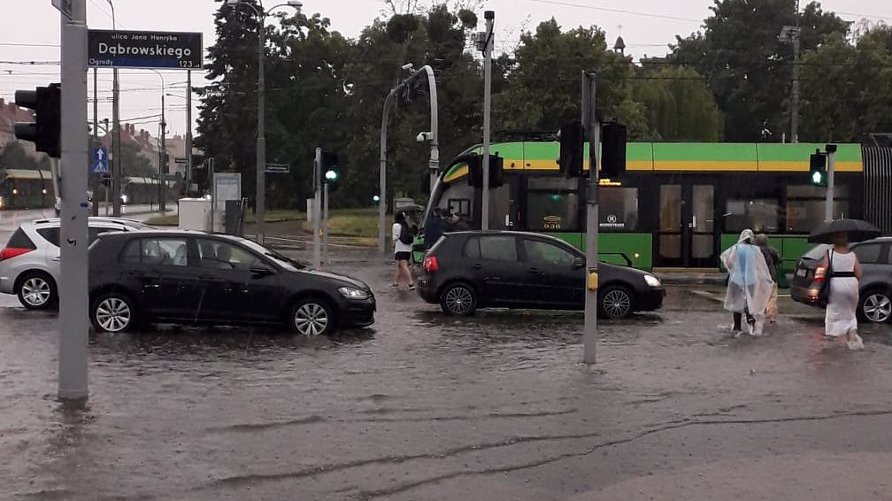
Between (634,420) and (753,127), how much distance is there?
70.5 m

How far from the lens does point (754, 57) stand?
2894 inches

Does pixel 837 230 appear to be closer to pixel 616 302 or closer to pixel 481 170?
pixel 616 302

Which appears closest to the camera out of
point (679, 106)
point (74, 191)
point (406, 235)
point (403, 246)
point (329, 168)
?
point (74, 191)

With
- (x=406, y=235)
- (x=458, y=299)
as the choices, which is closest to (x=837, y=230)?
(x=458, y=299)

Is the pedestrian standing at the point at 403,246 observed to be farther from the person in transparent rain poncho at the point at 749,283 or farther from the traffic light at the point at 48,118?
the traffic light at the point at 48,118

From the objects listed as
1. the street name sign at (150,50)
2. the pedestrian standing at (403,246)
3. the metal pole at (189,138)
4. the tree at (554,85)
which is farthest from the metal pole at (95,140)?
the street name sign at (150,50)

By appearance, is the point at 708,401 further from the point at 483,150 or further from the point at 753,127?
the point at 753,127

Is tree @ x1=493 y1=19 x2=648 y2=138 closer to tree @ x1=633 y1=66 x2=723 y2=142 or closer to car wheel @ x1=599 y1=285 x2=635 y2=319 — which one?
tree @ x1=633 y1=66 x2=723 y2=142

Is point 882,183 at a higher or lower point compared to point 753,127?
lower

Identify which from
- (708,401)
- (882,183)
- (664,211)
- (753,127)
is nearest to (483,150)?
(664,211)

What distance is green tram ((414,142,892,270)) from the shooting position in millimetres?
25656

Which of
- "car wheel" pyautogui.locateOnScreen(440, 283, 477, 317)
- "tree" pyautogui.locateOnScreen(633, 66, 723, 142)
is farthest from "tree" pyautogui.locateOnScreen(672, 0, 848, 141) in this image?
"car wheel" pyautogui.locateOnScreen(440, 283, 477, 317)

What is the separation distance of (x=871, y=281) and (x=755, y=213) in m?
8.30

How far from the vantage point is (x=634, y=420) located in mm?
9234
